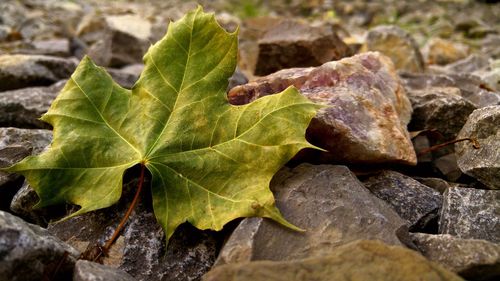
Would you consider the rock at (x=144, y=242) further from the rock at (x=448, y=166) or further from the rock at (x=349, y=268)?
the rock at (x=448, y=166)

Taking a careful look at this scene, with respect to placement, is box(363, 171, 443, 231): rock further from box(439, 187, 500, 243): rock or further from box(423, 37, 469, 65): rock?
box(423, 37, 469, 65): rock

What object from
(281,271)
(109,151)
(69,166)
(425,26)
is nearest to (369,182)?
(281,271)

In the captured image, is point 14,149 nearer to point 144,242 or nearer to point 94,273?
point 144,242

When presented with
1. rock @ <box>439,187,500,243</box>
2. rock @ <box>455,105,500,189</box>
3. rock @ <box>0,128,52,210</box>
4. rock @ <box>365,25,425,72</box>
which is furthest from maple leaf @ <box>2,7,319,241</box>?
rock @ <box>365,25,425,72</box>

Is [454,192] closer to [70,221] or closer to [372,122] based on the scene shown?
[372,122]

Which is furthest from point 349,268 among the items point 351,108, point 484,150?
point 484,150

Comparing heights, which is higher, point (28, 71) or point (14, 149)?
point (14, 149)
